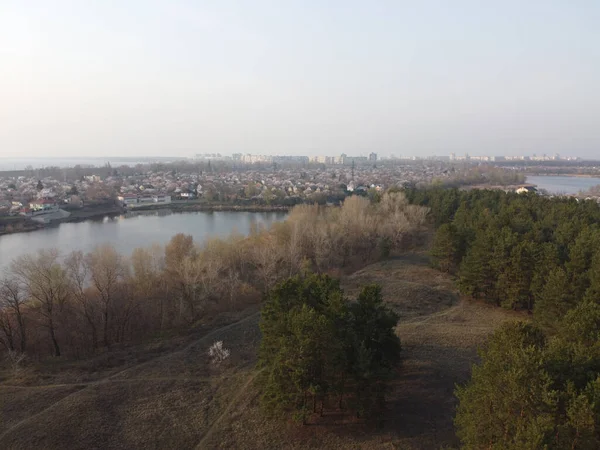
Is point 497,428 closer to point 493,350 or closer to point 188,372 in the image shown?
point 493,350

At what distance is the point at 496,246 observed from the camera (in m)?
7.83

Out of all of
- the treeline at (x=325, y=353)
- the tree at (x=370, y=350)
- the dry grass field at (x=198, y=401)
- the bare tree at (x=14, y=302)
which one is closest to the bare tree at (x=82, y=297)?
the bare tree at (x=14, y=302)

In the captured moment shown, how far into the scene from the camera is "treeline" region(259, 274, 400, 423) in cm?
386

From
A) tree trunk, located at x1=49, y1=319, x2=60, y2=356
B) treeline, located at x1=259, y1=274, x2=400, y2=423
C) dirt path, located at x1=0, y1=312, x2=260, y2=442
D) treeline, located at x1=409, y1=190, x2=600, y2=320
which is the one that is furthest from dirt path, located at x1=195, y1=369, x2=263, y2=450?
treeline, located at x1=409, y1=190, x2=600, y2=320

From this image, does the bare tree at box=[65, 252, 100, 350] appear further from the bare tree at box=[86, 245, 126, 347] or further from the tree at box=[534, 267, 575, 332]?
the tree at box=[534, 267, 575, 332]

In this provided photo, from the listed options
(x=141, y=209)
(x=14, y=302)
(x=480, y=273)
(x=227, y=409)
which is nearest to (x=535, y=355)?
(x=227, y=409)

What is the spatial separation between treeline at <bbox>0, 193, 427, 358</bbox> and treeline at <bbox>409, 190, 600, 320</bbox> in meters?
2.92

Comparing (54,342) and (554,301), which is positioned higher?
(554,301)

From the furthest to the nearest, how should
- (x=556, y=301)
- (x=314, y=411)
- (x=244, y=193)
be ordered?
(x=244, y=193) → (x=556, y=301) → (x=314, y=411)

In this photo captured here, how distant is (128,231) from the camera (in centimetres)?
1891

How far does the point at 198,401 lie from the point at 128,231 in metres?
15.8

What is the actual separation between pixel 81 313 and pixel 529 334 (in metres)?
7.12

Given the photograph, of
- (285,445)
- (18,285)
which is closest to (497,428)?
(285,445)

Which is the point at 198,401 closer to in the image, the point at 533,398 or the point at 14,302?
the point at 533,398
